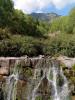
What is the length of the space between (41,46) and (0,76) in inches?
449

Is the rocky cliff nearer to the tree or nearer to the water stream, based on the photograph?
the water stream

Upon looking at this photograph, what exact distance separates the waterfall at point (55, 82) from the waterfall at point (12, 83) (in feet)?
3.79

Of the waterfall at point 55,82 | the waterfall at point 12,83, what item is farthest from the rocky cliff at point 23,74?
the waterfall at point 55,82

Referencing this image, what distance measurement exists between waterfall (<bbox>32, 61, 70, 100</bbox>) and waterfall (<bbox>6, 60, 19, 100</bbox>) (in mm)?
1156

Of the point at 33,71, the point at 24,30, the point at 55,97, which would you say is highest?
the point at 24,30

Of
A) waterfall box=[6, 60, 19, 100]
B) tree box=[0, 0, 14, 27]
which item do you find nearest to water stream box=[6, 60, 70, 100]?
waterfall box=[6, 60, 19, 100]

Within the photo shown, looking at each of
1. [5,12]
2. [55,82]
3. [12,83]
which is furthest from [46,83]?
[5,12]

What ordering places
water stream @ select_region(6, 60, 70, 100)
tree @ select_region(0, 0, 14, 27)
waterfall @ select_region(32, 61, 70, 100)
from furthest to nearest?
tree @ select_region(0, 0, 14, 27)
waterfall @ select_region(32, 61, 70, 100)
water stream @ select_region(6, 60, 70, 100)

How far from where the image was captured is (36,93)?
71.9 ft

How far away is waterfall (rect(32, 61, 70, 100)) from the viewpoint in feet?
72.3

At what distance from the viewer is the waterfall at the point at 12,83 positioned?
2211 cm

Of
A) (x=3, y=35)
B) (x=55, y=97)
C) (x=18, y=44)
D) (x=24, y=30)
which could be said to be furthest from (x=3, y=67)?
(x=24, y=30)

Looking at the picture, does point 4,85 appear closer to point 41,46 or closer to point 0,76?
point 0,76

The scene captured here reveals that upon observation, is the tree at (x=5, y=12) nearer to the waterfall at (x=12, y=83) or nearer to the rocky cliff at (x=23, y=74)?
the rocky cliff at (x=23, y=74)
